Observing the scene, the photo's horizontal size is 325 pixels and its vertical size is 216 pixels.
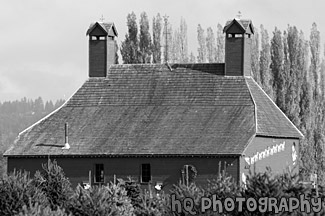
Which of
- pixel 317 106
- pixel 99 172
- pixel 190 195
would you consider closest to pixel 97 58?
pixel 99 172

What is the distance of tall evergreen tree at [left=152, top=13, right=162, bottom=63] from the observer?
80.2 meters

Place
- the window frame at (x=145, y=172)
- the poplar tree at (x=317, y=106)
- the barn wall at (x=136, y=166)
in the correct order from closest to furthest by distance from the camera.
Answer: the barn wall at (x=136, y=166) < the window frame at (x=145, y=172) < the poplar tree at (x=317, y=106)

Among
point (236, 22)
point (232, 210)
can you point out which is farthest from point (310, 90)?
point (232, 210)

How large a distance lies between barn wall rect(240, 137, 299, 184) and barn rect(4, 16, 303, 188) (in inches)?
2.2

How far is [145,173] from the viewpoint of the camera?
5856cm

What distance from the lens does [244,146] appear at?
186 ft

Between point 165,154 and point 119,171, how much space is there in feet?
9.44

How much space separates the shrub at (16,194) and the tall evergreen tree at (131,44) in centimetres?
3395

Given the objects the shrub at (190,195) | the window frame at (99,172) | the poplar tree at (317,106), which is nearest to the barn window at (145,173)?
the window frame at (99,172)

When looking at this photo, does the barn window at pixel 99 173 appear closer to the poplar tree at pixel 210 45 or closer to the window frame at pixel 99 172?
the window frame at pixel 99 172

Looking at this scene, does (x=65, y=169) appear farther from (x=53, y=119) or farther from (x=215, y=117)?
(x=215, y=117)

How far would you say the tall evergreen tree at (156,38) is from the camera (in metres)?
Answer: 80.2

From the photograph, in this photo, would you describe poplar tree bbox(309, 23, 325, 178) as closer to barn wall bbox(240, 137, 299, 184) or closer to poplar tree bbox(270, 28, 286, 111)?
poplar tree bbox(270, 28, 286, 111)

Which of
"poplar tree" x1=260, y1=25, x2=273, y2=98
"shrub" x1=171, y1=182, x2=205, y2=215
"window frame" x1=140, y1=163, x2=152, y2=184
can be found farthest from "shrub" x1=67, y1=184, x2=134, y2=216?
"poplar tree" x1=260, y1=25, x2=273, y2=98
